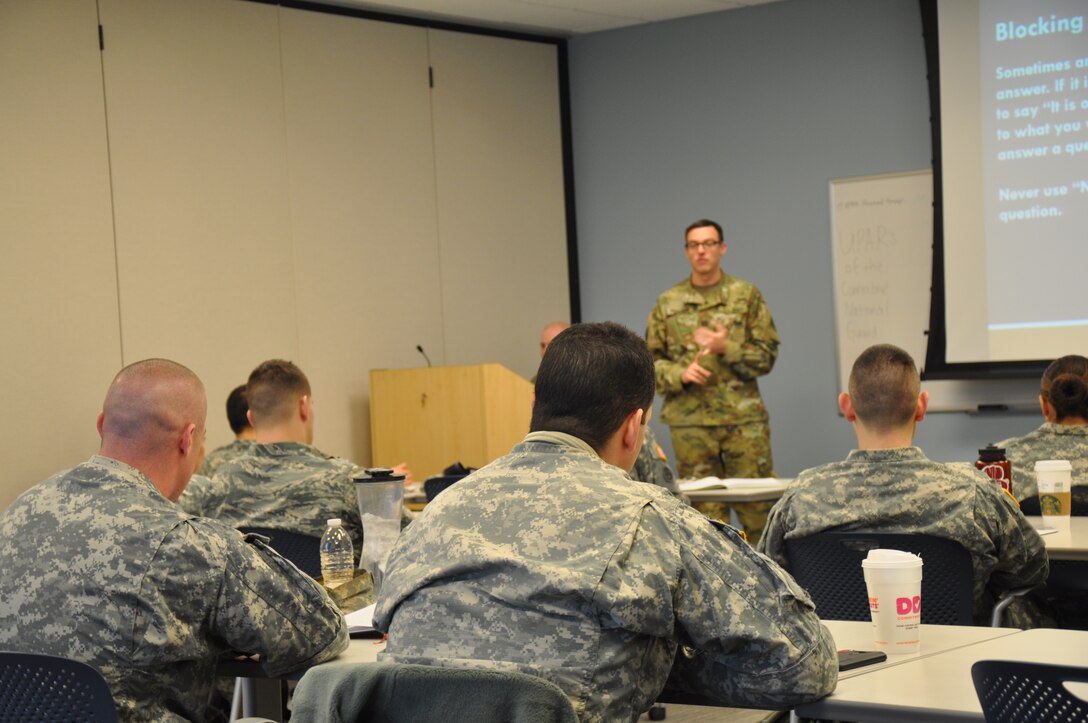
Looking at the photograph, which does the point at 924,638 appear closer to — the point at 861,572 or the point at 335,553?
the point at 861,572

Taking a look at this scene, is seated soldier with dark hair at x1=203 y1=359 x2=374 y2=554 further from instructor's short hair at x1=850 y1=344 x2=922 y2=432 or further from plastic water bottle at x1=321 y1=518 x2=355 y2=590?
instructor's short hair at x1=850 y1=344 x2=922 y2=432

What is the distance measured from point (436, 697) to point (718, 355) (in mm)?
5574

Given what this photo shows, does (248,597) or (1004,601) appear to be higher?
(248,597)

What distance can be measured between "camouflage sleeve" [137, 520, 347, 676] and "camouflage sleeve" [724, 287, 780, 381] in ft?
15.6

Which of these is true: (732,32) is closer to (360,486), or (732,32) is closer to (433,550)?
(360,486)

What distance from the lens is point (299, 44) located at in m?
7.19

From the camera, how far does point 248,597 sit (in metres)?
2.30

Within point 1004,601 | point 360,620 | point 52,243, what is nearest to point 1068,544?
A: point 1004,601

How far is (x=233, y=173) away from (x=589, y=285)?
2706 millimetres

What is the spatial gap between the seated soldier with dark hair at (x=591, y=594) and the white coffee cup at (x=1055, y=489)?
201 cm

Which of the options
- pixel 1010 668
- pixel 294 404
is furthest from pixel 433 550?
pixel 294 404

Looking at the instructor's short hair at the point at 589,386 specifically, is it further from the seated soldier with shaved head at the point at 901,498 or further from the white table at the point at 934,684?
the seated soldier with shaved head at the point at 901,498

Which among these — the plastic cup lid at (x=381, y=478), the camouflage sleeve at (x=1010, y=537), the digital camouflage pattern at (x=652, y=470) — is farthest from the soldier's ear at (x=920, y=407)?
the digital camouflage pattern at (x=652, y=470)

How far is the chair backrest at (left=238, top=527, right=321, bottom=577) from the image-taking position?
3.70 meters
